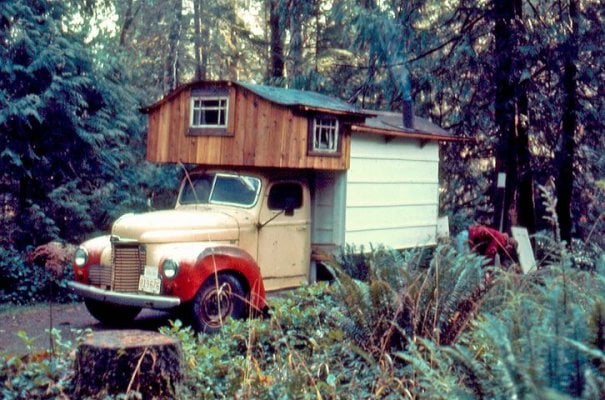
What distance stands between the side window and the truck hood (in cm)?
68

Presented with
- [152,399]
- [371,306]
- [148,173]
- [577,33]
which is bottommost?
[152,399]

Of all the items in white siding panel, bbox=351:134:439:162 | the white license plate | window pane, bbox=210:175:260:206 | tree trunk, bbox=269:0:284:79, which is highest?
tree trunk, bbox=269:0:284:79

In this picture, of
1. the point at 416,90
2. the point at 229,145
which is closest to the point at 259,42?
the point at 416,90

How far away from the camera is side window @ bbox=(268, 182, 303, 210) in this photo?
32.6 feet

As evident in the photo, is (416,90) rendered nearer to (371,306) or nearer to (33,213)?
(33,213)

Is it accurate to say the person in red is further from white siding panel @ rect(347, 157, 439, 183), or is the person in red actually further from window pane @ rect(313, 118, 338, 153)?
window pane @ rect(313, 118, 338, 153)

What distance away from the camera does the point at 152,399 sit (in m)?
4.89

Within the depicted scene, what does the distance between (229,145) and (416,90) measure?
6961 mm

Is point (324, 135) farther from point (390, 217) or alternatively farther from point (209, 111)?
point (390, 217)

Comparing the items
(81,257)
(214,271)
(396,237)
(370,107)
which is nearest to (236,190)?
(214,271)

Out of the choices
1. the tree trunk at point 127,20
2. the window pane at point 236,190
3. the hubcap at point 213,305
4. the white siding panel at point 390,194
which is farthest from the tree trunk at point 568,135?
the tree trunk at point 127,20

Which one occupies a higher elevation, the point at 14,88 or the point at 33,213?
the point at 14,88

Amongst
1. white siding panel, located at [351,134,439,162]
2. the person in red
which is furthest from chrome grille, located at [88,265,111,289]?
the person in red

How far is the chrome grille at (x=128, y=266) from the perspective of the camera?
8.73m
